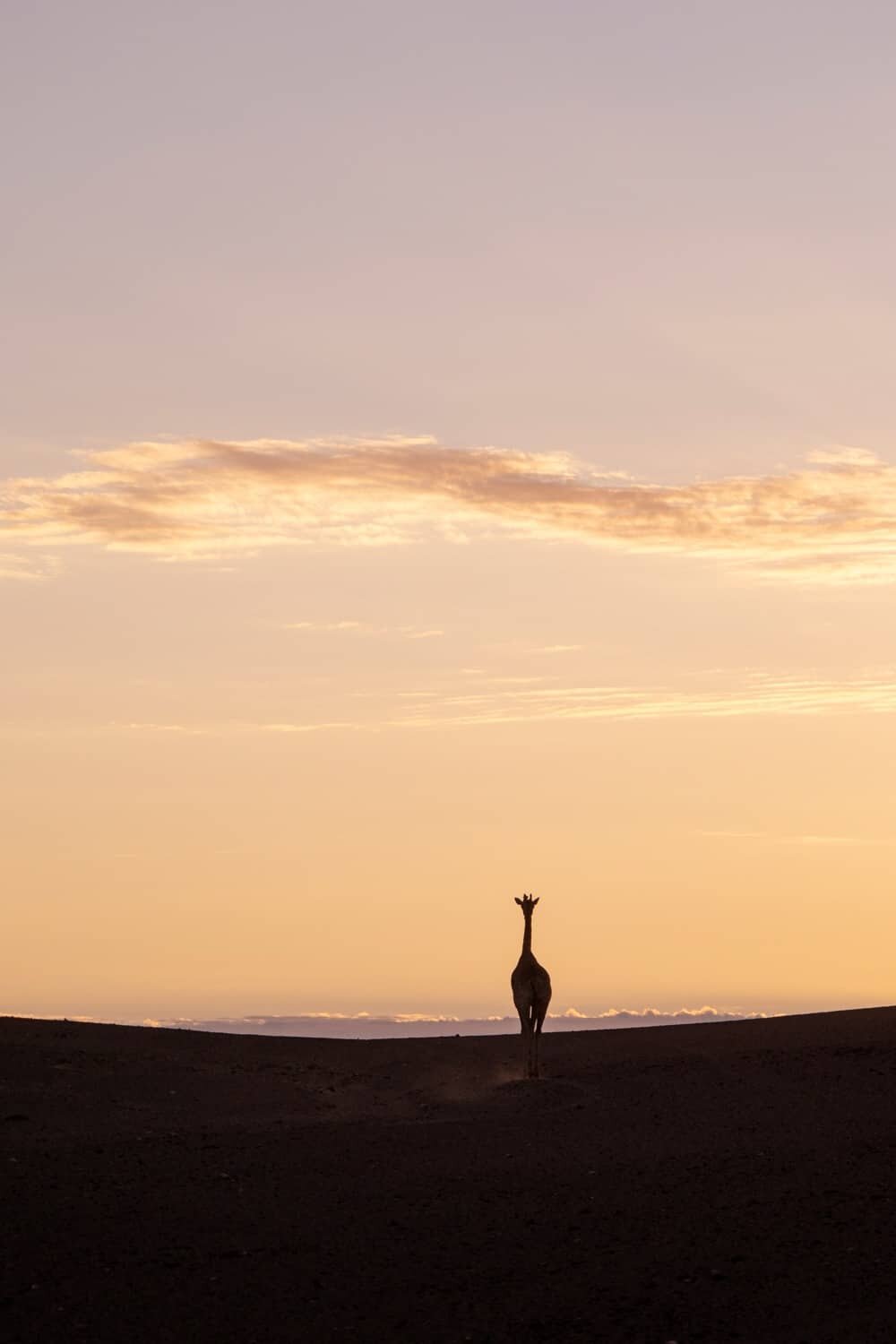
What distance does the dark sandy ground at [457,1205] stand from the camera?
50.9 ft

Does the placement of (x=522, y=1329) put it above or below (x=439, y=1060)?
below

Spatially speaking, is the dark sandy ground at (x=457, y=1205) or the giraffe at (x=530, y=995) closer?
the dark sandy ground at (x=457, y=1205)

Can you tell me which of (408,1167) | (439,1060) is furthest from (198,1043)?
(408,1167)

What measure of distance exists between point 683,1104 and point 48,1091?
9.68m

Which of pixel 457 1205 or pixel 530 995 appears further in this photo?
pixel 530 995

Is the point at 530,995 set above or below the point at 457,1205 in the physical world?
above

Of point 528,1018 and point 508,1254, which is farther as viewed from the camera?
point 528,1018

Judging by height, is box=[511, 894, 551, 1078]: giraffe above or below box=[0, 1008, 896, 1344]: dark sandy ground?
above

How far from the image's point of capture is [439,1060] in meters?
32.8

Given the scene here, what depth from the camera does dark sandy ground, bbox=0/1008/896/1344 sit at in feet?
50.9

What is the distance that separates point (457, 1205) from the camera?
61.8 feet

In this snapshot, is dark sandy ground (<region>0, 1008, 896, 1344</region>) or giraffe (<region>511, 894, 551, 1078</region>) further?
giraffe (<region>511, 894, 551, 1078</region>)

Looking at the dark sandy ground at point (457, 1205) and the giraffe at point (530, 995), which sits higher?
the giraffe at point (530, 995)

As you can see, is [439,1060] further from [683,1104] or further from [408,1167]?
[408,1167]
